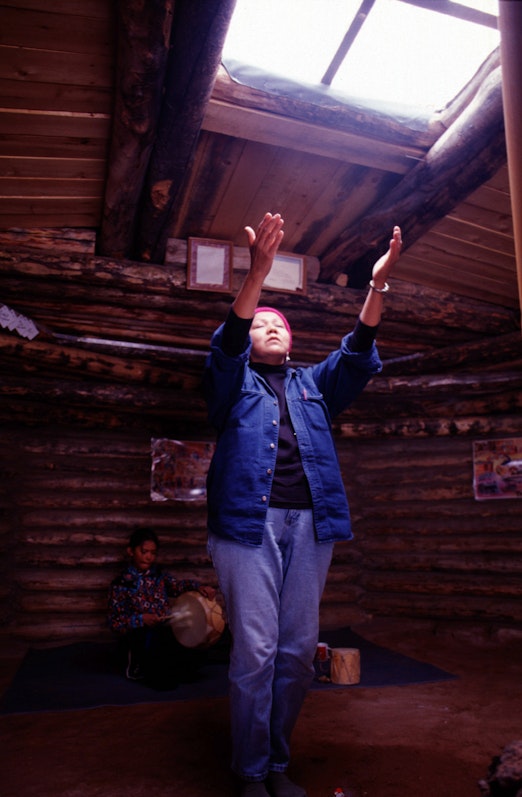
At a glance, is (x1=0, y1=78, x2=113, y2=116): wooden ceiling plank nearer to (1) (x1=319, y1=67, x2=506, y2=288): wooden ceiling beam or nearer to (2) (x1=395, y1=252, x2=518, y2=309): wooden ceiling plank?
(1) (x1=319, y1=67, x2=506, y2=288): wooden ceiling beam

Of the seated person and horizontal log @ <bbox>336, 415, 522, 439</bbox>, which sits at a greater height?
horizontal log @ <bbox>336, 415, 522, 439</bbox>

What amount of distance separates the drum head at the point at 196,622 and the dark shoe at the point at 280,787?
2.33 m

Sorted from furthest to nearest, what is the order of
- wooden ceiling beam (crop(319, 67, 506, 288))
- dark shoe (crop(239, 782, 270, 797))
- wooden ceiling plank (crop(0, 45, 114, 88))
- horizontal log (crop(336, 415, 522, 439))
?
1. horizontal log (crop(336, 415, 522, 439))
2. wooden ceiling beam (crop(319, 67, 506, 288))
3. wooden ceiling plank (crop(0, 45, 114, 88))
4. dark shoe (crop(239, 782, 270, 797))

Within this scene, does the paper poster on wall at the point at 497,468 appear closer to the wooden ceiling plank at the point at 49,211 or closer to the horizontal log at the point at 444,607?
the horizontal log at the point at 444,607

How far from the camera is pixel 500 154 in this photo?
3770 millimetres

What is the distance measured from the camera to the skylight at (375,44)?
11.0ft

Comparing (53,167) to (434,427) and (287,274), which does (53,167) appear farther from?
(434,427)

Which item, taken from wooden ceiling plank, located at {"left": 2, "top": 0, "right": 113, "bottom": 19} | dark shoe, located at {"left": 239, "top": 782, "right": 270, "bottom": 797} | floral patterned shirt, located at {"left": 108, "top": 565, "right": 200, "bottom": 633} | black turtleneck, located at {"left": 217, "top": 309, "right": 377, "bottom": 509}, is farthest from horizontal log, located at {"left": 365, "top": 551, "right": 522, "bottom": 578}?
wooden ceiling plank, located at {"left": 2, "top": 0, "right": 113, "bottom": 19}

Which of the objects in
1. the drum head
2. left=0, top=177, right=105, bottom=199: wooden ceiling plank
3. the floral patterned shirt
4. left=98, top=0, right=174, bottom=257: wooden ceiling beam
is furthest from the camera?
the floral patterned shirt

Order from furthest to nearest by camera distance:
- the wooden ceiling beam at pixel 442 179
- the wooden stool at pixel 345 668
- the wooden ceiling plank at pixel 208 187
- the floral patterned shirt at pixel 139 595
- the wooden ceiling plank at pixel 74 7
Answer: the floral patterned shirt at pixel 139 595, the wooden stool at pixel 345 668, the wooden ceiling plank at pixel 208 187, the wooden ceiling beam at pixel 442 179, the wooden ceiling plank at pixel 74 7

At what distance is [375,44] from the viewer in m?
3.55

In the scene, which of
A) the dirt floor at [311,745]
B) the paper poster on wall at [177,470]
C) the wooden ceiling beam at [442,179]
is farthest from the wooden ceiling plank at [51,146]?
the dirt floor at [311,745]

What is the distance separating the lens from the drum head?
5.04 meters

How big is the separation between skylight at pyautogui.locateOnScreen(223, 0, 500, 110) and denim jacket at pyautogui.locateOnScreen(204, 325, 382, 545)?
1.80 meters
